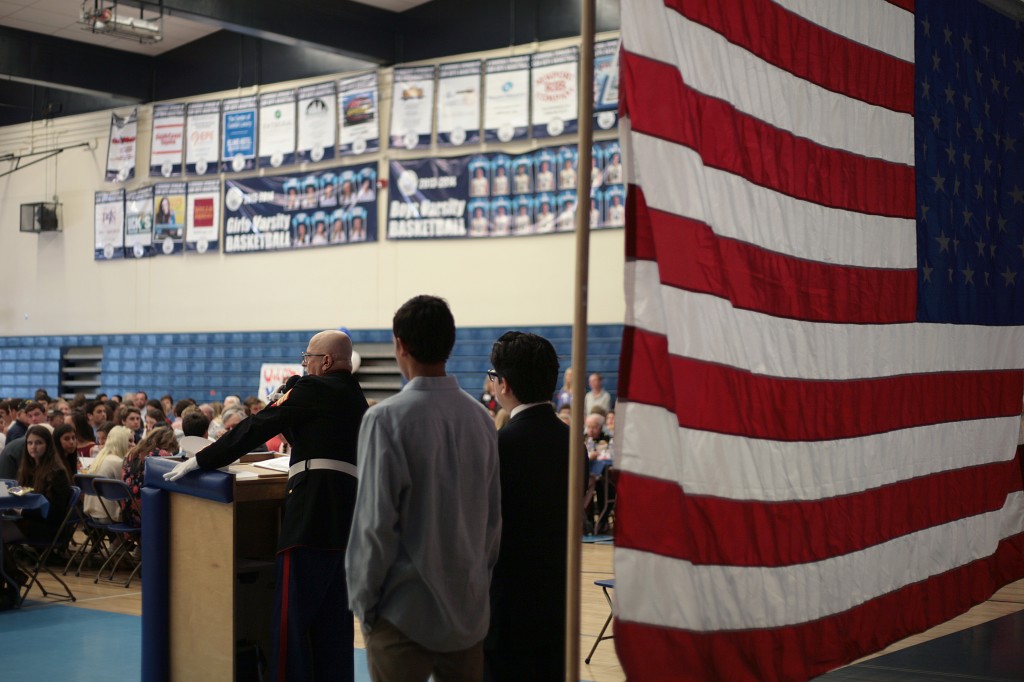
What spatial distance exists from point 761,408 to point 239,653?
2.15 meters

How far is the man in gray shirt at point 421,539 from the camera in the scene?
2504 millimetres

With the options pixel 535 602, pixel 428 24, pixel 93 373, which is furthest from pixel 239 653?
pixel 93 373

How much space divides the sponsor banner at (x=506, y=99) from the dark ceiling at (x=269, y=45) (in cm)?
35

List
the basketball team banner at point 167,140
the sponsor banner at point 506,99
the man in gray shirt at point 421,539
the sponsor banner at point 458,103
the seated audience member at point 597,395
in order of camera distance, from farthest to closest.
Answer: the basketball team banner at point 167,140
the sponsor banner at point 458,103
the sponsor banner at point 506,99
the seated audience member at point 597,395
the man in gray shirt at point 421,539

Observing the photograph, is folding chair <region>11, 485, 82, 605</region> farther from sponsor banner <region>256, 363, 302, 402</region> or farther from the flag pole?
sponsor banner <region>256, 363, 302, 402</region>

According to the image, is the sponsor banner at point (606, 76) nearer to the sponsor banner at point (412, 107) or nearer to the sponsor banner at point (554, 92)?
the sponsor banner at point (554, 92)

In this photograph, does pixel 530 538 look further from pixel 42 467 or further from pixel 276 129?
pixel 276 129

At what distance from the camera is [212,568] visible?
389cm

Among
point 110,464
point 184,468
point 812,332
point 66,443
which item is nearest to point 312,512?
point 184,468

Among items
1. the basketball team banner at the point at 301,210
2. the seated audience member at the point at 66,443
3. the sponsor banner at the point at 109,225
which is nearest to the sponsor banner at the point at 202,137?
the basketball team banner at the point at 301,210

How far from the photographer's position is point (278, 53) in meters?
16.2

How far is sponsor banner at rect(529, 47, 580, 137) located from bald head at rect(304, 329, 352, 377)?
9783mm

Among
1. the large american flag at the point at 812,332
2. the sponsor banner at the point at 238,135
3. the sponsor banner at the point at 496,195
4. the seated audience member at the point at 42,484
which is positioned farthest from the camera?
the sponsor banner at the point at 238,135

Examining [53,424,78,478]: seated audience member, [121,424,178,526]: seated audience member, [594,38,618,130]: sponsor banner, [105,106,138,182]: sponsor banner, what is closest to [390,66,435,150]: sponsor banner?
[594,38,618,130]: sponsor banner
